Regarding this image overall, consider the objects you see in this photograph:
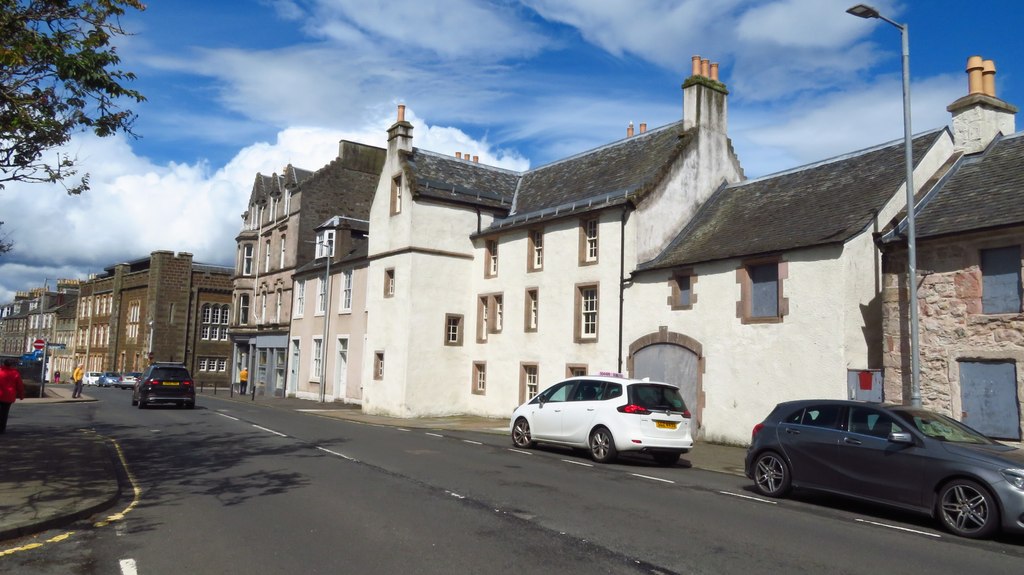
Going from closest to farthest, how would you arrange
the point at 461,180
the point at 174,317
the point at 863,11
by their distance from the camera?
the point at 863,11 < the point at 461,180 < the point at 174,317

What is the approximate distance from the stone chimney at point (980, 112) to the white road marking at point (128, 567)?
1982 cm

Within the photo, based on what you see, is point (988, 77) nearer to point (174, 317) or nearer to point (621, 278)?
point (621, 278)

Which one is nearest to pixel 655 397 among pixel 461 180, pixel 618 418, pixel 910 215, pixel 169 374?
pixel 618 418

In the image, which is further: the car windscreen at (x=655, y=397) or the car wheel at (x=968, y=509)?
the car windscreen at (x=655, y=397)

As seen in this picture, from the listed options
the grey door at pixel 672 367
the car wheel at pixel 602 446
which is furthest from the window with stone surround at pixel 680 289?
the car wheel at pixel 602 446

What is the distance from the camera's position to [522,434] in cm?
1756

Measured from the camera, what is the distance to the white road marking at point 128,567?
6.52 meters

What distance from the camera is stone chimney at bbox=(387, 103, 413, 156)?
30953 millimetres

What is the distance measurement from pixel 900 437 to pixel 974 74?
Result: 1323cm

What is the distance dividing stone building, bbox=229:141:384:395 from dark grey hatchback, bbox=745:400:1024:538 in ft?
113

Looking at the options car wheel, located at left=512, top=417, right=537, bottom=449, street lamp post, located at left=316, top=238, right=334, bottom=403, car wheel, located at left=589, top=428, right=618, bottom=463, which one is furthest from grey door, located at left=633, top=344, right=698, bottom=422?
street lamp post, located at left=316, top=238, right=334, bottom=403

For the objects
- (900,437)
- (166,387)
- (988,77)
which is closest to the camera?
(900,437)

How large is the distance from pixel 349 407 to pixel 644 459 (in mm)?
20136

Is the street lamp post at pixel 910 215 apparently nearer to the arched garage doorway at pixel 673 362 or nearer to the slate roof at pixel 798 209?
the slate roof at pixel 798 209
